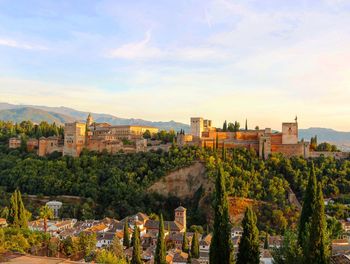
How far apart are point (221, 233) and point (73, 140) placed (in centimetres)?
4599

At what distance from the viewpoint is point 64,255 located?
3078 cm

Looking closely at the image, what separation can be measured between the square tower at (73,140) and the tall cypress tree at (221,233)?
4465 cm

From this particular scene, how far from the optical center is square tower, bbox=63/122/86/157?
197 feet

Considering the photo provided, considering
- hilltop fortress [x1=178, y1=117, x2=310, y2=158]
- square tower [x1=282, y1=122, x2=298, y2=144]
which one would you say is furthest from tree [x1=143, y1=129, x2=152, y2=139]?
square tower [x1=282, y1=122, x2=298, y2=144]

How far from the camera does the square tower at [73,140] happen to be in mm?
59912

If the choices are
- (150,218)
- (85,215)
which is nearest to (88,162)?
(85,215)

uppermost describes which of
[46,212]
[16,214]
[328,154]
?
[328,154]

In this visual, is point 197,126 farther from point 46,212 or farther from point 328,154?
point 46,212

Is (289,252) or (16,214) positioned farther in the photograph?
(16,214)

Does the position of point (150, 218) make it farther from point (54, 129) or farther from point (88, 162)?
point (54, 129)

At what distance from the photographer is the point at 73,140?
6025 centimetres

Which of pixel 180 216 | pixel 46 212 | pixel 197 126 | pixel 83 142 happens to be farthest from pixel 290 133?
pixel 46 212

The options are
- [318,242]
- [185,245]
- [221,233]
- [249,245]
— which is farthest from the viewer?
[185,245]

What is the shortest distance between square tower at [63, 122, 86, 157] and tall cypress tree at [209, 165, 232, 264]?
44.6m
